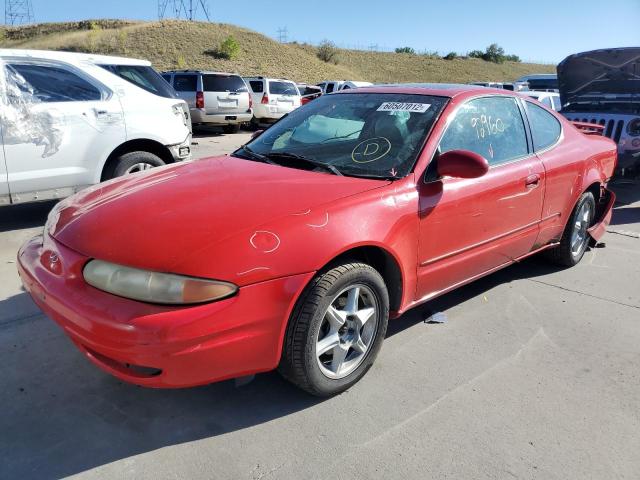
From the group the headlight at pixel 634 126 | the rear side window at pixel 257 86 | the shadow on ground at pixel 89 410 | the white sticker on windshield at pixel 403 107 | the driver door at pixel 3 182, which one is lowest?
the shadow on ground at pixel 89 410

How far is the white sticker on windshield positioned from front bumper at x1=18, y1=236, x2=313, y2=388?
1565 millimetres

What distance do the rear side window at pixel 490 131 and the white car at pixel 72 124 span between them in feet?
12.0

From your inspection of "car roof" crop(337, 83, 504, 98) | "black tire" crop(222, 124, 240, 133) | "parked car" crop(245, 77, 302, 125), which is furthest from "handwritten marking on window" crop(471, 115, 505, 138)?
"parked car" crop(245, 77, 302, 125)

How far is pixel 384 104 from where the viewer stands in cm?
351

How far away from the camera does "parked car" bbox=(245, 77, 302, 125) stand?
1698 cm

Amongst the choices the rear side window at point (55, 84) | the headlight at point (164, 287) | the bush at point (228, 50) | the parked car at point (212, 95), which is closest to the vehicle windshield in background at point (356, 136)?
the headlight at point (164, 287)

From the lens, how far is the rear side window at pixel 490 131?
3.32m

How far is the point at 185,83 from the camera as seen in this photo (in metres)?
14.7

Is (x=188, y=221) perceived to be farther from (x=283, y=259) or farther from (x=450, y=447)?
(x=450, y=447)

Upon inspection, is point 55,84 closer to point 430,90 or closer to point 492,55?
point 430,90

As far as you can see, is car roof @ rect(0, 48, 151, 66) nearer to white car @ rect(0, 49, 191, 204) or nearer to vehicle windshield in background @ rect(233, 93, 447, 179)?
white car @ rect(0, 49, 191, 204)

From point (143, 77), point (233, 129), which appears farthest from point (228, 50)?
point (143, 77)

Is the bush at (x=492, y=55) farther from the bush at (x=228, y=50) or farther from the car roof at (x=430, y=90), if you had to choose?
the car roof at (x=430, y=90)

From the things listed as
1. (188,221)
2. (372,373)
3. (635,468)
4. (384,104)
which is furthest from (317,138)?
(635,468)
